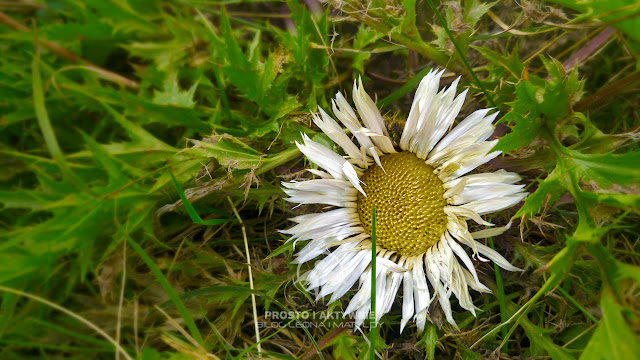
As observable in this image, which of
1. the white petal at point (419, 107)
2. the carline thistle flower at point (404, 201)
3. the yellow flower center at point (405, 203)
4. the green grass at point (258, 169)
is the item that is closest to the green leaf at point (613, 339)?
the green grass at point (258, 169)

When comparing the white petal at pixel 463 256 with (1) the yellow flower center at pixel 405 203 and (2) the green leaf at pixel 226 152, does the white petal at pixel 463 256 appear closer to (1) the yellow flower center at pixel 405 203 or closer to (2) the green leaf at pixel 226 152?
(1) the yellow flower center at pixel 405 203

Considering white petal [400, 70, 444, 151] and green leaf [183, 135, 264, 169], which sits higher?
white petal [400, 70, 444, 151]

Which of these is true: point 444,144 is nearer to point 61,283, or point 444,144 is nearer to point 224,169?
point 224,169

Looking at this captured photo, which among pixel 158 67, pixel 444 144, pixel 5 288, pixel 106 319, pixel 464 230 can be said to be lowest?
pixel 106 319

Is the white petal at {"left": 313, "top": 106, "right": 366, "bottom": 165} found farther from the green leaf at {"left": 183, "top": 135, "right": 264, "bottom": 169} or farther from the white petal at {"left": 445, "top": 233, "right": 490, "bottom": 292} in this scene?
the white petal at {"left": 445, "top": 233, "right": 490, "bottom": 292}

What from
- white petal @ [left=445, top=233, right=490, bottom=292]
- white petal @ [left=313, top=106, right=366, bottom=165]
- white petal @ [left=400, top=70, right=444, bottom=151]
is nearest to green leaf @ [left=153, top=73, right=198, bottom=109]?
white petal @ [left=313, top=106, right=366, bottom=165]

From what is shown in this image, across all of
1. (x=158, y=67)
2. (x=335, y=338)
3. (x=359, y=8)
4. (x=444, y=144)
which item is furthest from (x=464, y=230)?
(x=158, y=67)

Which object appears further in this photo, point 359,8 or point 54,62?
point 54,62

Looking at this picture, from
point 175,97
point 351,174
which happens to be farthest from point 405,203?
point 175,97
